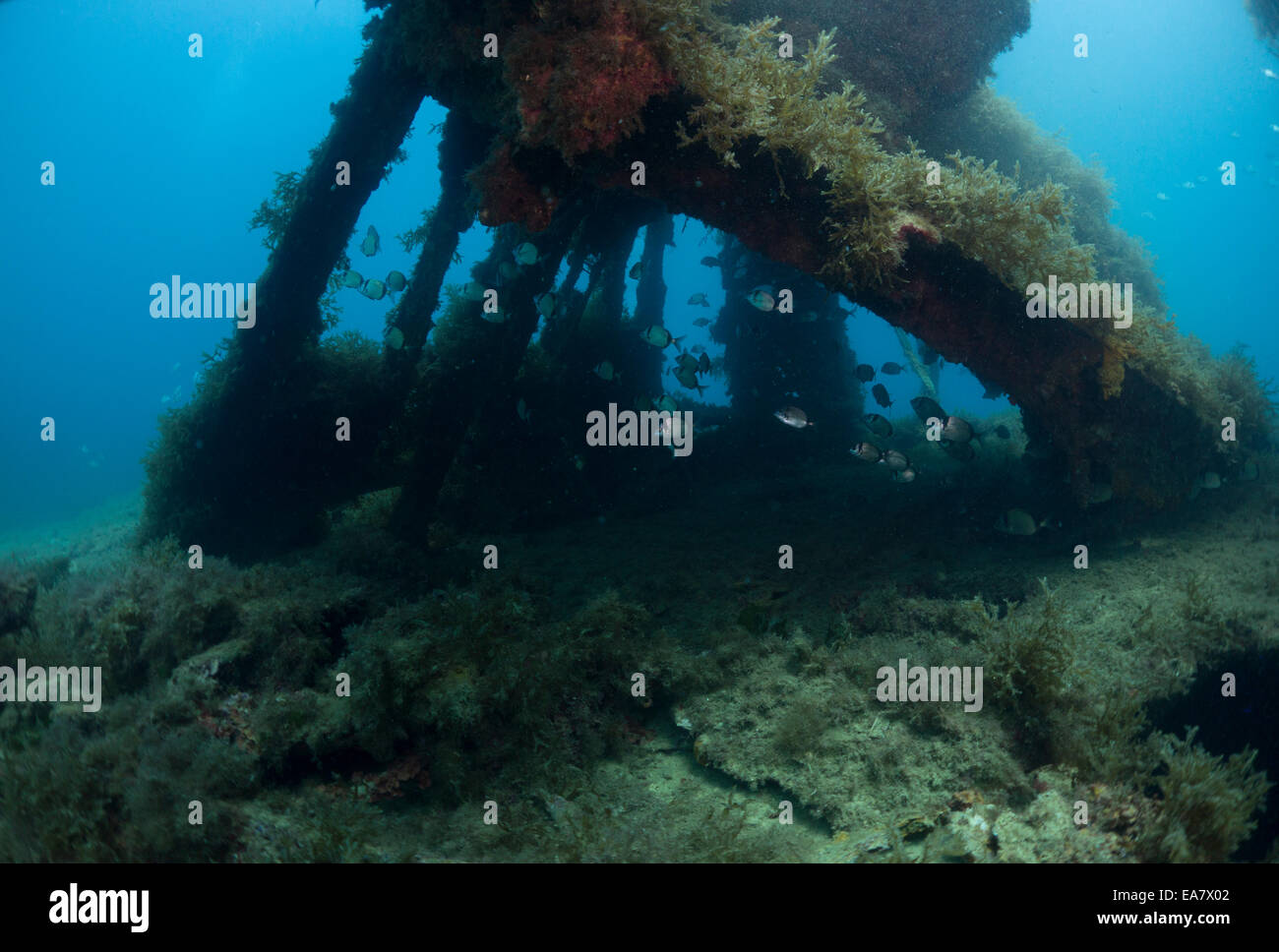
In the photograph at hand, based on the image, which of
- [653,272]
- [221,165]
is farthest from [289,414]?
[221,165]

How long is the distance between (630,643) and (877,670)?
2350mm

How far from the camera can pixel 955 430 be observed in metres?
8.31

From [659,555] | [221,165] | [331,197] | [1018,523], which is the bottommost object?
[659,555]

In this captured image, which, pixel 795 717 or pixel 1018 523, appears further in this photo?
pixel 1018 523

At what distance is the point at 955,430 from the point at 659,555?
4.75m

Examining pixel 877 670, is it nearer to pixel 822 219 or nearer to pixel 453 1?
pixel 822 219

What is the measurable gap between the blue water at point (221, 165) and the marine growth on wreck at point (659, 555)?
63235 millimetres

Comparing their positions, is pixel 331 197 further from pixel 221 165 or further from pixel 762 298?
pixel 221 165

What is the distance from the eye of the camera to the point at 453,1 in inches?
263

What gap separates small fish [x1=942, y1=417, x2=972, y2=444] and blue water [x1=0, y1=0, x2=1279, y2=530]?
7093 centimetres

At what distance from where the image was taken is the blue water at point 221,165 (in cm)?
8538

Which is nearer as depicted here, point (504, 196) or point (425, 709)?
point (425, 709)

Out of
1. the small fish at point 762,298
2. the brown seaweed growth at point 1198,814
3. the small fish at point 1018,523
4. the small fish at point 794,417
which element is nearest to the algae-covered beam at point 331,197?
the small fish at point 762,298

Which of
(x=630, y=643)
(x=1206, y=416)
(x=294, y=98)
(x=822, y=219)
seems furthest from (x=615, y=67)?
(x=294, y=98)
